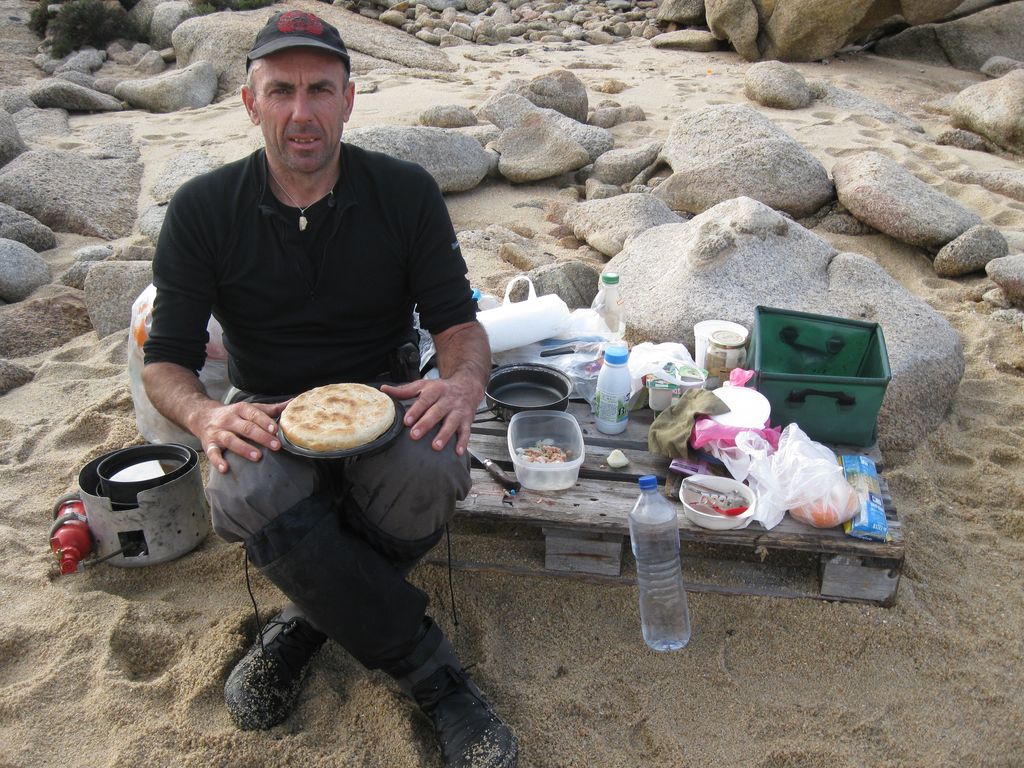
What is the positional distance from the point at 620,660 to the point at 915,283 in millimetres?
3855

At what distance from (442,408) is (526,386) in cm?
109

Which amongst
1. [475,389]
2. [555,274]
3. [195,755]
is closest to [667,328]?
[555,274]

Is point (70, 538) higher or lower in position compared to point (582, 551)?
lower

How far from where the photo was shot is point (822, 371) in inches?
144

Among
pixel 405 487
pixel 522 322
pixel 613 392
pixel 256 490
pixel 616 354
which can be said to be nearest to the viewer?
pixel 256 490

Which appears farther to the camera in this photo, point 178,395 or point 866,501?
point 866,501

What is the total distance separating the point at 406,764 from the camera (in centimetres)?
229

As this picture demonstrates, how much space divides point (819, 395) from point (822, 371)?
0.58 meters

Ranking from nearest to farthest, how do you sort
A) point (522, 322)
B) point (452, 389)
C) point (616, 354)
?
1. point (452, 389)
2. point (616, 354)
3. point (522, 322)

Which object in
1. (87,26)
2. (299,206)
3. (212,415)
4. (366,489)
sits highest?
(299,206)

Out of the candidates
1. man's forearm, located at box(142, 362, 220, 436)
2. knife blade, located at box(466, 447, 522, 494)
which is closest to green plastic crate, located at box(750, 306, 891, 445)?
knife blade, located at box(466, 447, 522, 494)

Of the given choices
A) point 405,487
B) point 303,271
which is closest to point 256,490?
point 405,487

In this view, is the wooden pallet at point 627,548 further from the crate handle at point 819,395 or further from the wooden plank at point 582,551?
the crate handle at point 819,395

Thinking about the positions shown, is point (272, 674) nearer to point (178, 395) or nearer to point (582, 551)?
point (178, 395)
